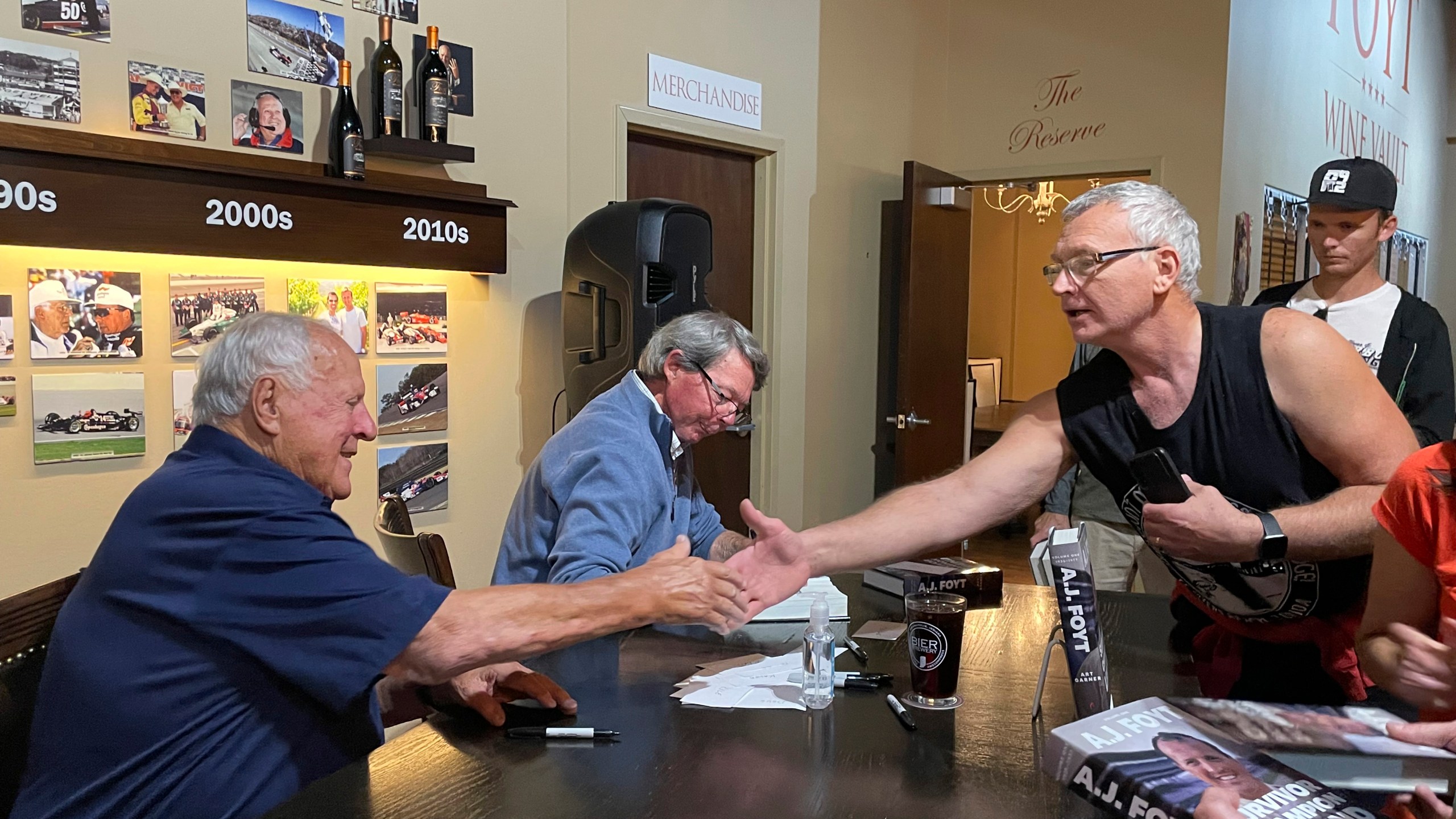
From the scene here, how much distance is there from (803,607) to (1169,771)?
987 millimetres

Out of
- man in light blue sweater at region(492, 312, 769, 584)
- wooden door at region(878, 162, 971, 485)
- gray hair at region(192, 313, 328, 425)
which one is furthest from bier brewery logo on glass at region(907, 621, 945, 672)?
wooden door at region(878, 162, 971, 485)

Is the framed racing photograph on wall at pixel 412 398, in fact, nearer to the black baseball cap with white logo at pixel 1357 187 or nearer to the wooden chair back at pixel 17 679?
the wooden chair back at pixel 17 679

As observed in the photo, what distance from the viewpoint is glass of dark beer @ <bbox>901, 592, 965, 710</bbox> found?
4.95ft

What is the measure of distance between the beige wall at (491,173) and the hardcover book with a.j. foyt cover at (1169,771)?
8.26 feet

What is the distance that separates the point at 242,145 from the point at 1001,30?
3922mm

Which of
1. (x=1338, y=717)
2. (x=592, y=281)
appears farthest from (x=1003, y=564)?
(x=1338, y=717)

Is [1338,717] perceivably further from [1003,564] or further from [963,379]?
[1003,564]

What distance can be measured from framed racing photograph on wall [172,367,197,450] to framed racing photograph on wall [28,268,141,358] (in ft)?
0.39

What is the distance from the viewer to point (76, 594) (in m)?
1.42

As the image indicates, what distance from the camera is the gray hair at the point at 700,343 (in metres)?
2.45

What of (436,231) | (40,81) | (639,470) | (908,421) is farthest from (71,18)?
(908,421)

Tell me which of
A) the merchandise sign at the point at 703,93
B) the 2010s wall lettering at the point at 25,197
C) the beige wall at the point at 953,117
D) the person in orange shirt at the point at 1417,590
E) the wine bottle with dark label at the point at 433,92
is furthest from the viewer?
the beige wall at the point at 953,117

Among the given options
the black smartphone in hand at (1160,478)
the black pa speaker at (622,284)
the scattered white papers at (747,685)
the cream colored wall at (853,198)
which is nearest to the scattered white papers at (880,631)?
the scattered white papers at (747,685)

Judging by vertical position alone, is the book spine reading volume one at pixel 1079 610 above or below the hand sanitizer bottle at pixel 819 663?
above
